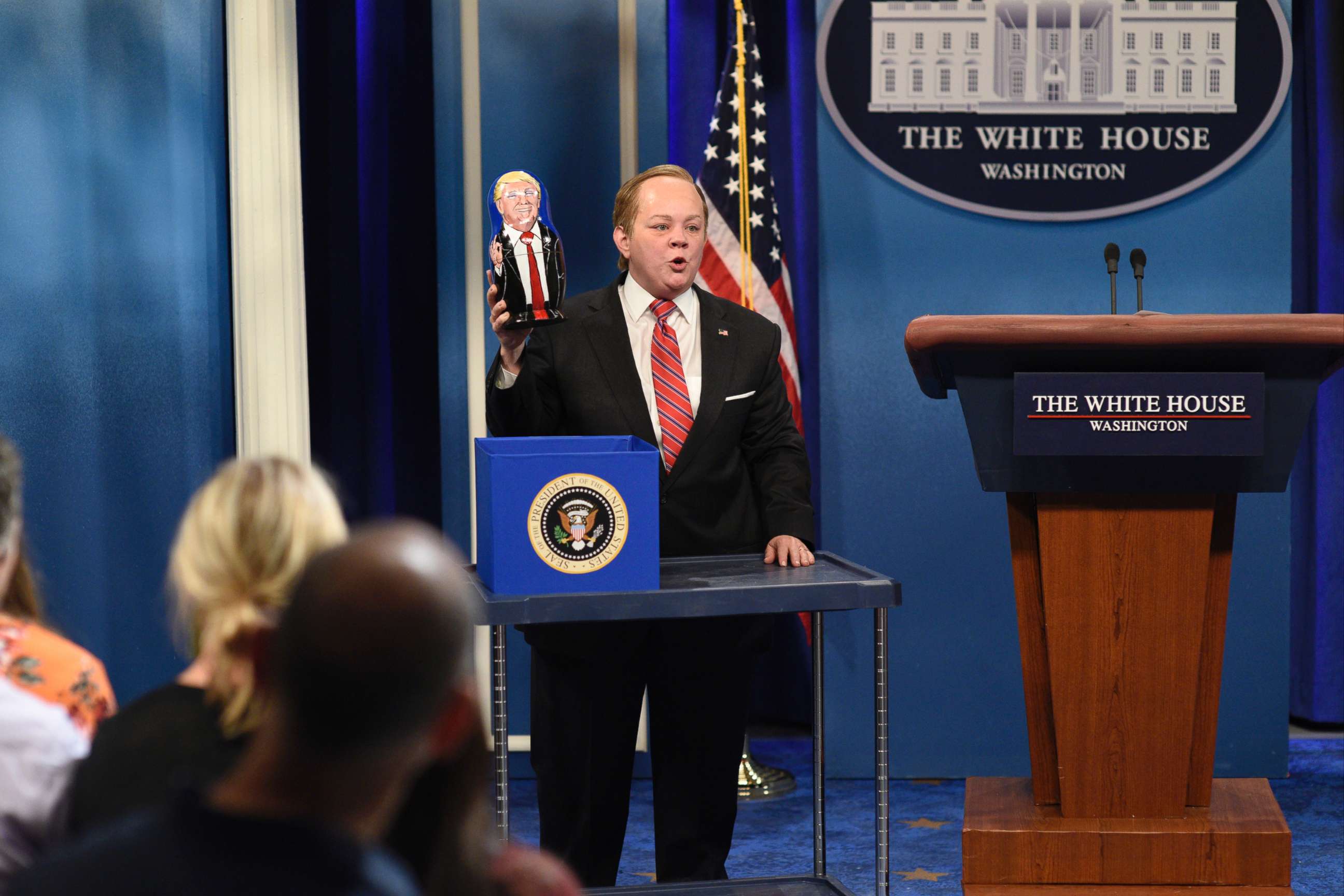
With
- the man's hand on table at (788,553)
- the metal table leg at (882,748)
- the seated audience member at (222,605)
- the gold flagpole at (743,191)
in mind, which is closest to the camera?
the seated audience member at (222,605)

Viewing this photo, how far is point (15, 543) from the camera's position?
1.48 metres

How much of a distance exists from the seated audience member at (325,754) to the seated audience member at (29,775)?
492 millimetres

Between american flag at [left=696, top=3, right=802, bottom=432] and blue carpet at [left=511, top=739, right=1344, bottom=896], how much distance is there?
1078 millimetres

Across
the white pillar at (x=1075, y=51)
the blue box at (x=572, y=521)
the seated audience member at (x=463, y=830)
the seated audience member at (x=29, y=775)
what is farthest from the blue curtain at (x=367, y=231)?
the seated audience member at (x=463, y=830)

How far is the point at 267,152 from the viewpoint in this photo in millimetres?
4055

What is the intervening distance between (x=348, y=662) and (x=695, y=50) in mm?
3573

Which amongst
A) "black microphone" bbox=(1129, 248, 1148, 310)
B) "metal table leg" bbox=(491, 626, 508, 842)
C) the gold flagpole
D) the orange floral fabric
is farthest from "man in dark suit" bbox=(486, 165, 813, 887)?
the orange floral fabric

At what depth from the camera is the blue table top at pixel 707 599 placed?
7.27 feet

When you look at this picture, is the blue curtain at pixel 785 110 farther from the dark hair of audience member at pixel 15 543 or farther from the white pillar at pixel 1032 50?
the dark hair of audience member at pixel 15 543

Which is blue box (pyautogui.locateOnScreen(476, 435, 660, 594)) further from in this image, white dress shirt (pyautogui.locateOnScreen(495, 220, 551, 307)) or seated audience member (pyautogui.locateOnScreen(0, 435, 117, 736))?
seated audience member (pyautogui.locateOnScreen(0, 435, 117, 736))

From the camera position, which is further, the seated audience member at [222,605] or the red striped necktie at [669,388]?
the red striped necktie at [669,388]

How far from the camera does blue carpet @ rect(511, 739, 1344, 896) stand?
132 inches

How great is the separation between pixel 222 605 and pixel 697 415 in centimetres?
163

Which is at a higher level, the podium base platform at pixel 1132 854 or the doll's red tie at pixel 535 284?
the doll's red tie at pixel 535 284
